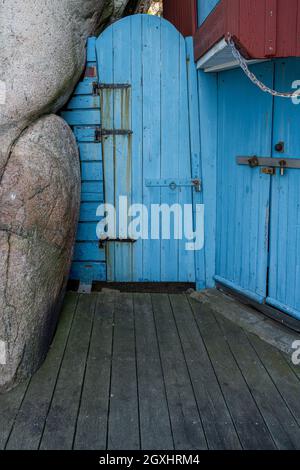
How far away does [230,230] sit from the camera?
4.40 m

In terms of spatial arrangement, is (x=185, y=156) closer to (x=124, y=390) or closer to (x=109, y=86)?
(x=109, y=86)

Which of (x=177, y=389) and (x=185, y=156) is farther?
(x=185, y=156)

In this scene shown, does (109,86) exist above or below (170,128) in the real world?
above

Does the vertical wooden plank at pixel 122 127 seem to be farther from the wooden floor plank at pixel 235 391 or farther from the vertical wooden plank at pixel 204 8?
the wooden floor plank at pixel 235 391

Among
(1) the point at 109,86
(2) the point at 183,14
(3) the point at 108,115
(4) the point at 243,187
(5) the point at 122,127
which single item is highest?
(2) the point at 183,14

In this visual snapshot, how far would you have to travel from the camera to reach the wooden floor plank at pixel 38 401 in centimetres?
252

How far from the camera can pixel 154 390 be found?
301 centimetres

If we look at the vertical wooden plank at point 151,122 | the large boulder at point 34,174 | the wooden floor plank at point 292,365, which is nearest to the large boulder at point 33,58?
the large boulder at point 34,174

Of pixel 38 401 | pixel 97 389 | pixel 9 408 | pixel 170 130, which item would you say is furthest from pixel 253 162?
pixel 9 408

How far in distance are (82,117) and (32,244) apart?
173 cm

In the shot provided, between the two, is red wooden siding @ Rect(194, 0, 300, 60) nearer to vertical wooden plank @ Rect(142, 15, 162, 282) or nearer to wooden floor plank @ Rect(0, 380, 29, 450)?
vertical wooden plank @ Rect(142, 15, 162, 282)

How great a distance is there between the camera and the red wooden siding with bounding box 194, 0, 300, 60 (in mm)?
2676
